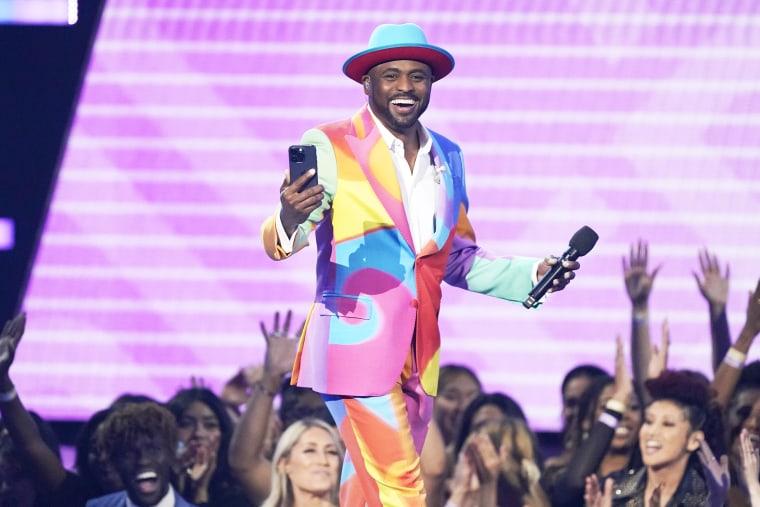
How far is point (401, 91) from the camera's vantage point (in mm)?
3475

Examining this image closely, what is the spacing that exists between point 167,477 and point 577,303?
2293mm

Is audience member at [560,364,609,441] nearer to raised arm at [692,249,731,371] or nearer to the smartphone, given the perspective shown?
raised arm at [692,249,731,371]

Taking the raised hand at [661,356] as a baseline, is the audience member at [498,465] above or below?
below

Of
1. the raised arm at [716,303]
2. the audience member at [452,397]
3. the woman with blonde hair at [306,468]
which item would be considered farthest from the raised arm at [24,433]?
the raised arm at [716,303]

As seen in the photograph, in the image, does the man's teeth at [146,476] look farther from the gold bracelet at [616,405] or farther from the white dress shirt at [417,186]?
the white dress shirt at [417,186]

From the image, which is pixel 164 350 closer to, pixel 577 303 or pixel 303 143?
pixel 577 303

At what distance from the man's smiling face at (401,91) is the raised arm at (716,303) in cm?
287

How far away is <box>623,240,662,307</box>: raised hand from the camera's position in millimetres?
6027

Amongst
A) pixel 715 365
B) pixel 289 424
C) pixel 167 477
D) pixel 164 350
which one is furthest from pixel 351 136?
pixel 164 350

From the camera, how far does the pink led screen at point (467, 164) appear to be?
6586 millimetres

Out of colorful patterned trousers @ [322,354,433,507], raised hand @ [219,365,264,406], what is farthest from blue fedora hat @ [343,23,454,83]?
raised hand @ [219,365,264,406]

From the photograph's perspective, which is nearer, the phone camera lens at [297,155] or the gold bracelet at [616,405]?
the phone camera lens at [297,155]

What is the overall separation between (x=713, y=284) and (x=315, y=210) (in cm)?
314

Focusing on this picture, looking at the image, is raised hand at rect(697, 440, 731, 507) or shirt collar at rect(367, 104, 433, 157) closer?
shirt collar at rect(367, 104, 433, 157)
